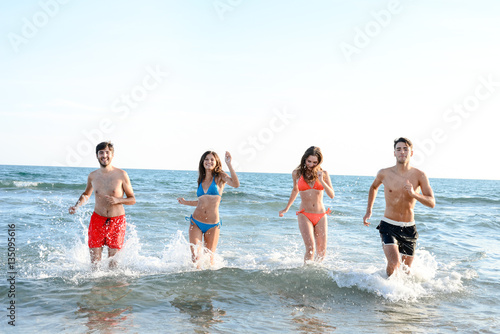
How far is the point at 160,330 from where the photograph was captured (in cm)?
480

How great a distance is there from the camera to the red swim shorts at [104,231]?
666 centimetres

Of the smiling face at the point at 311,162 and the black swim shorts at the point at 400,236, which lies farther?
the smiling face at the point at 311,162

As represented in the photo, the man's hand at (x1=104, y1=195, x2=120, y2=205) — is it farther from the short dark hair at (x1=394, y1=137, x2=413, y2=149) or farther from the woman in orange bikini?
the short dark hair at (x1=394, y1=137, x2=413, y2=149)

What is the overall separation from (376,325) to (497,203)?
2920cm

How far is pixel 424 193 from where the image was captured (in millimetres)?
5934

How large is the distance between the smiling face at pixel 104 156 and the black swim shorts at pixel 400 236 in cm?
417

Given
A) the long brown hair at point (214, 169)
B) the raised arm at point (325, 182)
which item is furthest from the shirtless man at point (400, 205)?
the long brown hair at point (214, 169)

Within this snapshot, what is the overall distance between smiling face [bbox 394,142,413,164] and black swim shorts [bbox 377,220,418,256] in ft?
3.04

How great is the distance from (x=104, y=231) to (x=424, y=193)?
4.66 metres

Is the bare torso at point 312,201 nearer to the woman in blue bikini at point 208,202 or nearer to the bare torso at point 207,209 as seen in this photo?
the woman in blue bikini at point 208,202

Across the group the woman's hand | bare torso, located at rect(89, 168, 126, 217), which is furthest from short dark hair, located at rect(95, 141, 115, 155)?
the woman's hand

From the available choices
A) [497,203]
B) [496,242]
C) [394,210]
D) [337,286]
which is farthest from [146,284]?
[497,203]

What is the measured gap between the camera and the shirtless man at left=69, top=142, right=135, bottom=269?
21.8ft

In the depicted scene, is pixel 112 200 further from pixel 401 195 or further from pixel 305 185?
pixel 401 195
